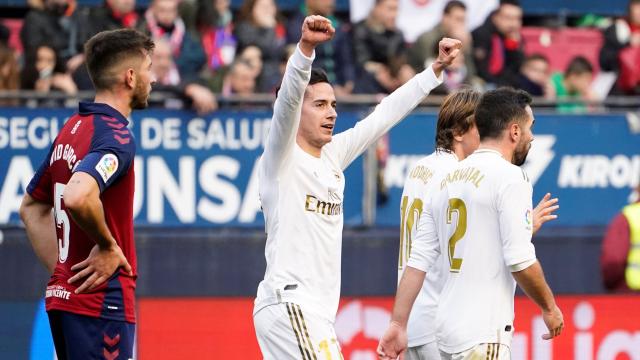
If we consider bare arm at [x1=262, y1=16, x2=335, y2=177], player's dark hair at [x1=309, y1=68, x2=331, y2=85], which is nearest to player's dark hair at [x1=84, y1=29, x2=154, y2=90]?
bare arm at [x1=262, y1=16, x2=335, y2=177]

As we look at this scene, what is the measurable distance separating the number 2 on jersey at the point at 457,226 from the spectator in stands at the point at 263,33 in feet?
18.2

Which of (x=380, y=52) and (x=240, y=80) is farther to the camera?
(x=380, y=52)

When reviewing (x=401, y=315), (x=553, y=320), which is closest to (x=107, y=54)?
(x=401, y=315)

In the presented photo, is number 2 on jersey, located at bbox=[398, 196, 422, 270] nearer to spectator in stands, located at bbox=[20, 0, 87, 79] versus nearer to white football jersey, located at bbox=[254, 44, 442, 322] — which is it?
white football jersey, located at bbox=[254, 44, 442, 322]

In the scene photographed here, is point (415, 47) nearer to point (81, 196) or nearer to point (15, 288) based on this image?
point (15, 288)

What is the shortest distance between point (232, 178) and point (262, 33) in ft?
6.63

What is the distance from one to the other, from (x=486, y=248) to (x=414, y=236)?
3.73 feet

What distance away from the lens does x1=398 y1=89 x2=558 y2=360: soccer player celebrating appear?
7098mm

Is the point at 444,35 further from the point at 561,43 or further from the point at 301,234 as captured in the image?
the point at 301,234

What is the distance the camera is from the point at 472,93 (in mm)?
7258

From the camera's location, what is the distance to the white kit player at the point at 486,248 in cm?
583

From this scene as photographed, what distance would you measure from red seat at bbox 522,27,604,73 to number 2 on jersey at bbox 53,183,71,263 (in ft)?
30.9

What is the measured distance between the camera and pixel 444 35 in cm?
1253

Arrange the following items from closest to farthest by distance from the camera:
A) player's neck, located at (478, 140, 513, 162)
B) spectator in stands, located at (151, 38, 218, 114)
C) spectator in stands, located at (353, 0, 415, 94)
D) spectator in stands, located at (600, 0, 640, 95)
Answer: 1. player's neck, located at (478, 140, 513, 162)
2. spectator in stands, located at (151, 38, 218, 114)
3. spectator in stands, located at (353, 0, 415, 94)
4. spectator in stands, located at (600, 0, 640, 95)
